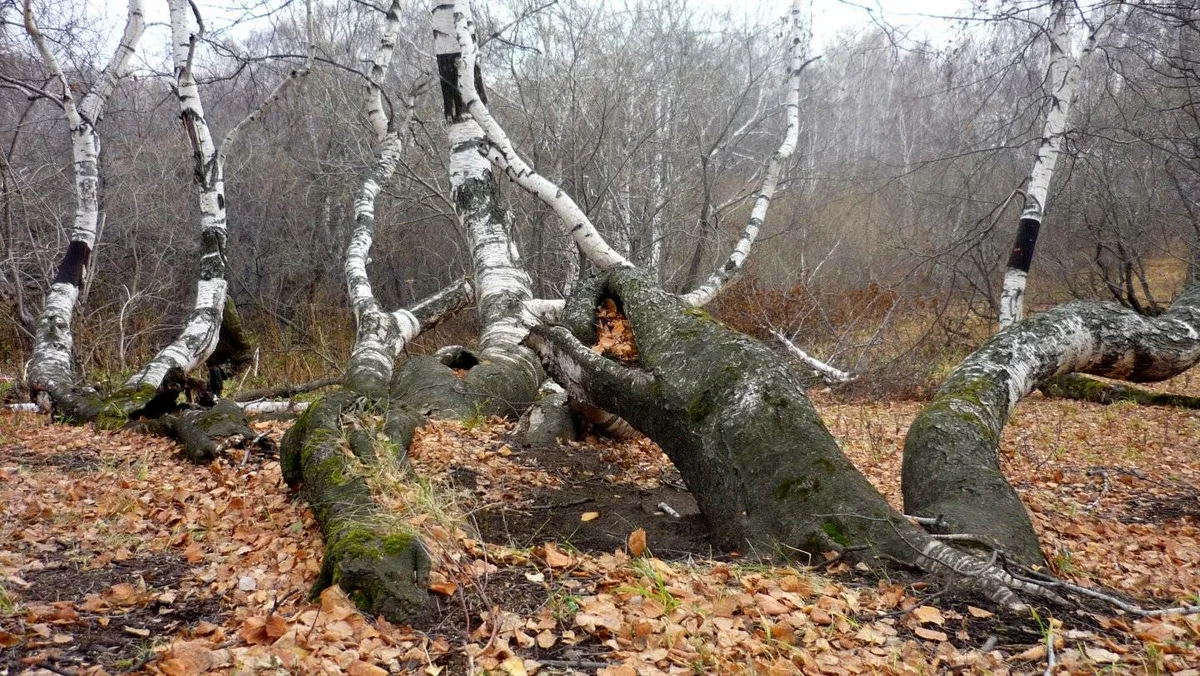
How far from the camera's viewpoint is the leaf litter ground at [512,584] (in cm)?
229

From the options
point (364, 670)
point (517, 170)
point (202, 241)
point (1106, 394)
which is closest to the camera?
point (364, 670)

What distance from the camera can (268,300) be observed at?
16.0 metres

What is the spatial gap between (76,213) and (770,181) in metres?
8.53

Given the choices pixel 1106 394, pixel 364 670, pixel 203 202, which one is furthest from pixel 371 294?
pixel 1106 394

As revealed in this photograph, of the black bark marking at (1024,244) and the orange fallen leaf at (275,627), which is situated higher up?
the black bark marking at (1024,244)

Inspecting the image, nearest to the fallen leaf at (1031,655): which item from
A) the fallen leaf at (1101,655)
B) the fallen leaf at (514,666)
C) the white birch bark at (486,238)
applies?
the fallen leaf at (1101,655)

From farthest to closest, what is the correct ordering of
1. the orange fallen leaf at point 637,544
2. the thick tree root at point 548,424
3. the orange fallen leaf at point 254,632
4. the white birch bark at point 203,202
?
the white birch bark at point 203,202 < the thick tree root at point 548,424 < the orange fallen leaf at point 637,544 < the orange fallen leaf at point 254,632

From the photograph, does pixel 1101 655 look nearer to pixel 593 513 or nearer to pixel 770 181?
pixel 593 513

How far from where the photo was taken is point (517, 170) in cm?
786

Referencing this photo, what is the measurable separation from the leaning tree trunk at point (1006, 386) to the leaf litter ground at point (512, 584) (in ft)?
1.67

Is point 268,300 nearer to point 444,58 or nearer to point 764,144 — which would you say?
point 444,58

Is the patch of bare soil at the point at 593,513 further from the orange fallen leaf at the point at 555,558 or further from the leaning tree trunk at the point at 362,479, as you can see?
the leaning tree trunk at the point at 362,479

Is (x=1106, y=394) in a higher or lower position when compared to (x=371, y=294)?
higher

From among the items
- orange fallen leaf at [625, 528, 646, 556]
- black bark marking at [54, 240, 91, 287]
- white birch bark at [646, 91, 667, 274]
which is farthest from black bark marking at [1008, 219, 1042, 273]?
black bark marking at [54, 240, 91, 287]
